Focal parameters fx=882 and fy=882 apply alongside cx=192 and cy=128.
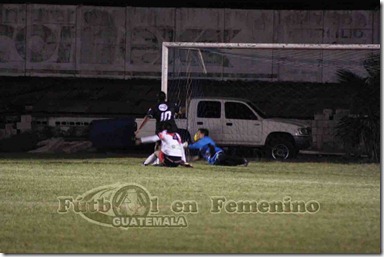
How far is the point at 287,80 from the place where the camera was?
33.0 m

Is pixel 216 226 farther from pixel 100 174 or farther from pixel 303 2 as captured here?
pixel 303 2

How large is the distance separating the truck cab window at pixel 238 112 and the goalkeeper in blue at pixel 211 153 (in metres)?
4.68

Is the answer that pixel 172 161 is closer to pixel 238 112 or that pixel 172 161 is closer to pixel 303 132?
pixel 238 112

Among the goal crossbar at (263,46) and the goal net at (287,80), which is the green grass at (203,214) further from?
the goal net at (287,80)

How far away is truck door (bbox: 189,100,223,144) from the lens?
84.7ft

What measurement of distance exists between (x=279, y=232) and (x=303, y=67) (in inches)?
810

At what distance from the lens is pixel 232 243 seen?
34.3 feet

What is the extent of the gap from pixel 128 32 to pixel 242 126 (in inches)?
376

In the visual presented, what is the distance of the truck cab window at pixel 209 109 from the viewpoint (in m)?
25.9

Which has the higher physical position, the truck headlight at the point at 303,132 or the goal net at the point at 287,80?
the goal net at the point at 287,80

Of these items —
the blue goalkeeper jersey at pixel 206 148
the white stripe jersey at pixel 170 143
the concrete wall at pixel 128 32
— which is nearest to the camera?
the white stripe jersey at pixel 170 143

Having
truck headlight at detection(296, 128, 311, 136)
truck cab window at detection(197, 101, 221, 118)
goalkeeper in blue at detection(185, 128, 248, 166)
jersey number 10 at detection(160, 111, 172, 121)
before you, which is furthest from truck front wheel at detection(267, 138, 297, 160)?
jersey number 10 at detection(160, 111, 172, 121)

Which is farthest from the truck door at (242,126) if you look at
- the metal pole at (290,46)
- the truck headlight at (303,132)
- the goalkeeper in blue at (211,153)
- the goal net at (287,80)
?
the goalkeeper in blue at (211,153)

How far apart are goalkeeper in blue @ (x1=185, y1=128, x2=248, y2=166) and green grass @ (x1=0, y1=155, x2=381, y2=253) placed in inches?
42.5
